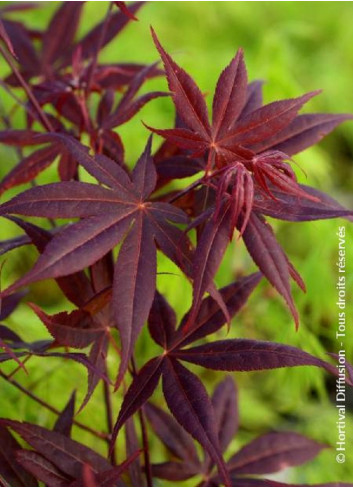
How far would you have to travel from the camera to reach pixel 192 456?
0.82 m

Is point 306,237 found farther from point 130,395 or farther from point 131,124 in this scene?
point 130,395

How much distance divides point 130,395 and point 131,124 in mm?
1181

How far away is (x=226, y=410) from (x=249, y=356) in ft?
1.09

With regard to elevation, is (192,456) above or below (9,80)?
below

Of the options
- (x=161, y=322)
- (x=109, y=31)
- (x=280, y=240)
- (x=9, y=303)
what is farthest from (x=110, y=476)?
(x=280, y=240)

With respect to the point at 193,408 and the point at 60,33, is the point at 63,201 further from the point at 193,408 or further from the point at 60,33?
the point at 60,33

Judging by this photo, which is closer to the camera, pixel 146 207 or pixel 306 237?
pixel 146 207

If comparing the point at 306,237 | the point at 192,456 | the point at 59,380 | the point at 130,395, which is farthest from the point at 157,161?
the point at 306,237

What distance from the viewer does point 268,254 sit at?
554 millimetres

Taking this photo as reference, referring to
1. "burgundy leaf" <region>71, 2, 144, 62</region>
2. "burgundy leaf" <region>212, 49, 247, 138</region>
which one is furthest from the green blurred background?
"burgundy leaf" <region>212, 49, 247, 138</region>

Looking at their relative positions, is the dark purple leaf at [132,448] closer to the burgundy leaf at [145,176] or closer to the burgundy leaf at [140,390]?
the burgundy leaf at [140,390]

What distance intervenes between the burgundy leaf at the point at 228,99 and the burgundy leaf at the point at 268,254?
0.26 ft

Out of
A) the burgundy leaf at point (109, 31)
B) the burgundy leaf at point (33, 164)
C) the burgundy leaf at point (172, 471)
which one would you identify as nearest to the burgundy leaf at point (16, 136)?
the burgundy leaf at point (33, 164)

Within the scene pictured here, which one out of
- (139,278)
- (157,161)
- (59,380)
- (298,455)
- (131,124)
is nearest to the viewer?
(139,278)
